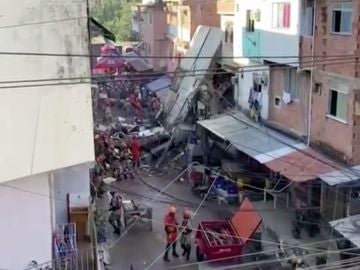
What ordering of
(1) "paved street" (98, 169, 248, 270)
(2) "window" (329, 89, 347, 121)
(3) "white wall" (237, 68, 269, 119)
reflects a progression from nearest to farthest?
(1) "paved street" (98, 169, 248, 270) → (2) "window" (329, 89, 347, 121) → (3) "white wall" (237, 68, 269, 119)

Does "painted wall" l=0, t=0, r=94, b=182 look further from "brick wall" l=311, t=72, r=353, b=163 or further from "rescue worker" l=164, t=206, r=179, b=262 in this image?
"brick wall" l=311, t=72, r=353, b=163

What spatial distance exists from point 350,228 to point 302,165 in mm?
3334

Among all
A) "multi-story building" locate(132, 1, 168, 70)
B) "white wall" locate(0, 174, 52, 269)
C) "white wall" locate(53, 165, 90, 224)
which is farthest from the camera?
"multi-story building" locate(132, 1, 168, 70)

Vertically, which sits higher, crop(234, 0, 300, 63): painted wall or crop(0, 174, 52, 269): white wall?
crop(234, 0, 300, 63): painted wall

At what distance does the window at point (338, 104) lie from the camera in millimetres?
16547

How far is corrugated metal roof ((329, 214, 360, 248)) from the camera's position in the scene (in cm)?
1363

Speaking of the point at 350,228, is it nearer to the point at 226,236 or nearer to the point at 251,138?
the point at 226,236

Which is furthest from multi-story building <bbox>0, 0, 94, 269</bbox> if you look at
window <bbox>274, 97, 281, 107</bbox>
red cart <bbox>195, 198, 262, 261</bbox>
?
window <bbox>274, 97, 281, 107</bbox>

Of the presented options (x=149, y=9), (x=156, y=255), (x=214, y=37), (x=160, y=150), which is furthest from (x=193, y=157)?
(x=149, y=9)

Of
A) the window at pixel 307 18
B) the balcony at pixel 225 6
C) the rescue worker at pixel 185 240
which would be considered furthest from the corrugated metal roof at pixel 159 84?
the rescue worker at pixel 185 240

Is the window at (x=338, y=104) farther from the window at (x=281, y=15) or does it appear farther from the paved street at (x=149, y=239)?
the paved street at (x=149, y=239)

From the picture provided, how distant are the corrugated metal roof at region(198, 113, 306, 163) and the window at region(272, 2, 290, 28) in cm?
372

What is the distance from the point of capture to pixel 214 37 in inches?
1128

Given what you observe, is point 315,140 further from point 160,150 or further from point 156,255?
point 160,150
